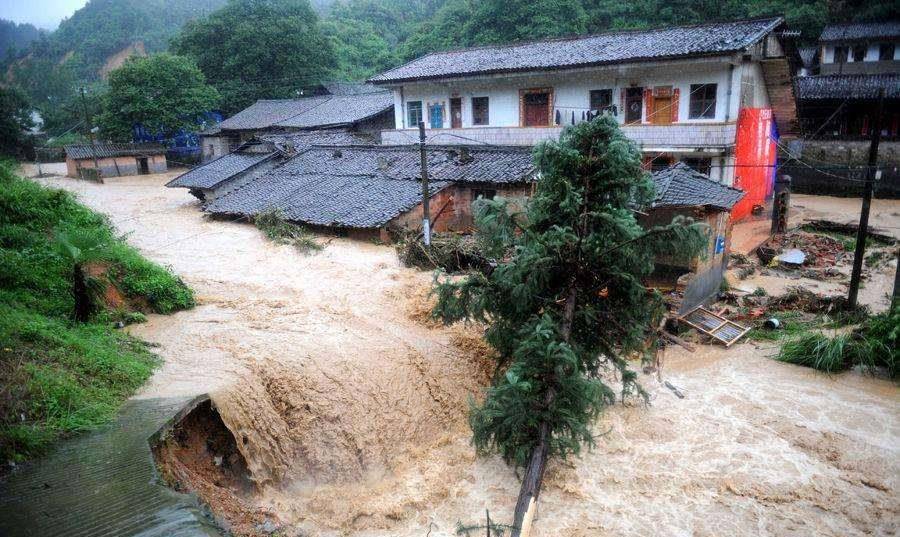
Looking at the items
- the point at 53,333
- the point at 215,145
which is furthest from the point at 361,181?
the point at 215,145

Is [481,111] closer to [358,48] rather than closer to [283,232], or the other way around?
[283,232]

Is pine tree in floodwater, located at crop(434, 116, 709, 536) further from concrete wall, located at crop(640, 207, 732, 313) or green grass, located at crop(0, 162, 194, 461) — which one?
green grass, located at crop(0, 162, 194, 461)

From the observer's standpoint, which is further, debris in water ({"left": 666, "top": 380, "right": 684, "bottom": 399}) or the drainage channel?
debris in water ({"left": 666, "top": 380, "right": 684, "bottom": 399})

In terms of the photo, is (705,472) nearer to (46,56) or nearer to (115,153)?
(115,153)

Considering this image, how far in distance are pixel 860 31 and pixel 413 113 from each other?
27696 mm

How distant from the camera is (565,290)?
9453 mm

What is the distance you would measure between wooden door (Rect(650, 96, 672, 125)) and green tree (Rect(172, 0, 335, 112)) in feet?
112

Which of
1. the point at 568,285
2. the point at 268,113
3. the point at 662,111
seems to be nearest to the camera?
the point at 568,285

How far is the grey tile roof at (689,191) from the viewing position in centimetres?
1430

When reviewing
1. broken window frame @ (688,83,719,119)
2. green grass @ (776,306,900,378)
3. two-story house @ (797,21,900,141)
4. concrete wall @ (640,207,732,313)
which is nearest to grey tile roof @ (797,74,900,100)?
two-story house @ (797,21,900,141)

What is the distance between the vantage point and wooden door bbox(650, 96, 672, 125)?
70.1 feet

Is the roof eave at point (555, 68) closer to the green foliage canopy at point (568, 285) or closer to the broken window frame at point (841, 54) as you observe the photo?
the green foliage canopy at point (568, 285)

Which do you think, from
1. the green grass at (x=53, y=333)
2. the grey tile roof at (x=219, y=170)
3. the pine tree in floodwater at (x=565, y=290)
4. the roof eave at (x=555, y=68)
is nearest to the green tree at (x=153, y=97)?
the grey tile roof at (x=219, y=170)

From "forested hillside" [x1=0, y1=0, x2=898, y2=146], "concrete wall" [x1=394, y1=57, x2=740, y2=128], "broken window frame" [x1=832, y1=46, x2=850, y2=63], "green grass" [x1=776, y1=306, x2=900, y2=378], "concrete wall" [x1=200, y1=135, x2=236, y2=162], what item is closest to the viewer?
"green grass" [x1=776, y1=306, x2=900, y2=378]
